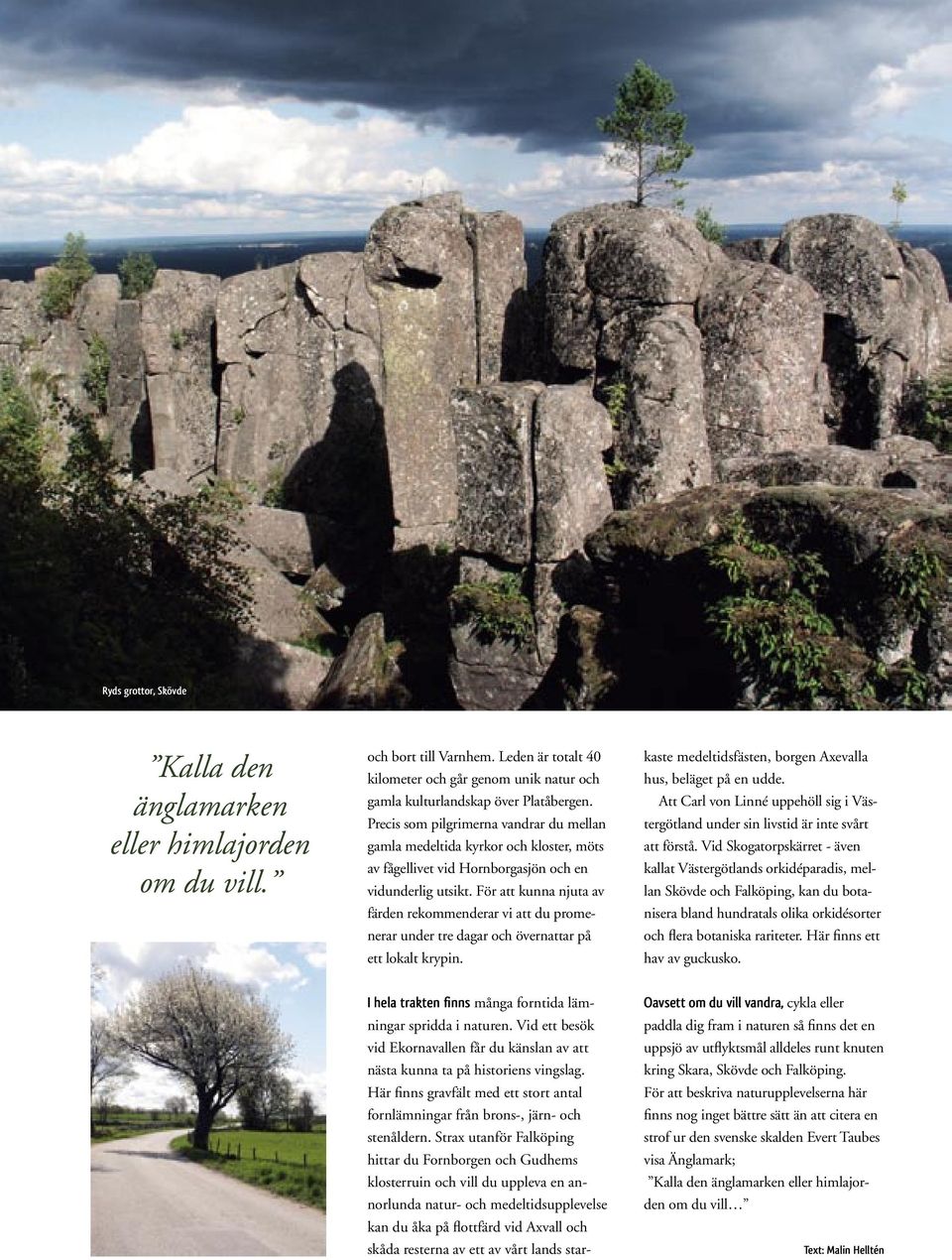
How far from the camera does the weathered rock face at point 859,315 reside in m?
21.3

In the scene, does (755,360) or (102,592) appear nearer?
(102,592)

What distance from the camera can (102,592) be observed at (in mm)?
16094

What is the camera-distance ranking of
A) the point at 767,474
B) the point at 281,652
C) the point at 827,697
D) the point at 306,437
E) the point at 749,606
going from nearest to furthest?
the point at 827,697 → the point at 749,606 → the point at 767,474 → the point at 281,652 → the point at 306,437

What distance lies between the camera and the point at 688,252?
64.4 ft

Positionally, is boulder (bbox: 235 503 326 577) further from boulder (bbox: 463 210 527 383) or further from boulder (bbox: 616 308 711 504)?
boulder (bbox: 616 308 711 504)

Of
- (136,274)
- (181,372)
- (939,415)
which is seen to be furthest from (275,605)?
(136,274)

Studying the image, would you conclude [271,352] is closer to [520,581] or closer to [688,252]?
[688,252]

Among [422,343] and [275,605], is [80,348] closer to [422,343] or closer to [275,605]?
[422,343]

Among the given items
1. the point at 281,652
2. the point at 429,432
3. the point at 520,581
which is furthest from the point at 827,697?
the point at 429,432

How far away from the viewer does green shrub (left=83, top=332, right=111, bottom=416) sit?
3450 centimetres

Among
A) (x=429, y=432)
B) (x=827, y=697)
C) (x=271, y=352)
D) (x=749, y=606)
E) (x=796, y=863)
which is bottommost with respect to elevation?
(x=796, y=863)

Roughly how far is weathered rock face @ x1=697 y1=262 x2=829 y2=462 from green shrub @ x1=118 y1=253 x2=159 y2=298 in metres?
21.2

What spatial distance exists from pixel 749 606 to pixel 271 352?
18992 mm

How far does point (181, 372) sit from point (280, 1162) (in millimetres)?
24672
